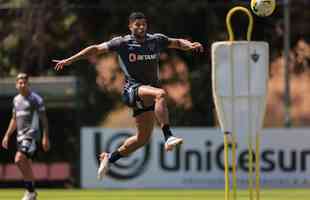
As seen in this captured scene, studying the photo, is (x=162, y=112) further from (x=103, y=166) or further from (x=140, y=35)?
(x=103, y=166)

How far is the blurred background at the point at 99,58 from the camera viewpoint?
2655cm

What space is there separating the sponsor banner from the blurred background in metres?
1.16

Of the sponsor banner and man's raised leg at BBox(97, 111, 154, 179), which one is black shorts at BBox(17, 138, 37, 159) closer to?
man's raised leg at BBox(97, 111, 154, 179)

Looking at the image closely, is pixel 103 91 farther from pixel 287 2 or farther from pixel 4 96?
pixel 287 2

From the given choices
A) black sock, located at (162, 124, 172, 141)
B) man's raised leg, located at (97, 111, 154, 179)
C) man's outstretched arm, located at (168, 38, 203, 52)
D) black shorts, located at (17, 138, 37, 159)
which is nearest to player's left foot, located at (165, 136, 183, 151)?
black sock, located at (162, 124, 172, 141)

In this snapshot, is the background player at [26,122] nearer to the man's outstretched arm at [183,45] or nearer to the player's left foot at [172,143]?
the man's outstretched arm at [183,45]

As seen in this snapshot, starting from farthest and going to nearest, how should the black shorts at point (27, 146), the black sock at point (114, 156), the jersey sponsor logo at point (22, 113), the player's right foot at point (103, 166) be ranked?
1. the jersey sponsor logo at point (22, 113)
2. the black shorts at point (27, 146)
3. the black sock at point (114, 156)
4. the player's right foot at point (103, 166)

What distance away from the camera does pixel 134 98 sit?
523 inches

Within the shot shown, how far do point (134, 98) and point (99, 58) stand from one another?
15.9 meters

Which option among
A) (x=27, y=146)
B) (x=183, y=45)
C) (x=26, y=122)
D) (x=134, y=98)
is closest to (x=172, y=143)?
(x=134, y=98)

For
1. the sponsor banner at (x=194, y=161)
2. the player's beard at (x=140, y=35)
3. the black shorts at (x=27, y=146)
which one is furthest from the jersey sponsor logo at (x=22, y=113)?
the sponsor banner at (x=194, y=161)

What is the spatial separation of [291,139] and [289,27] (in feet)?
15.4

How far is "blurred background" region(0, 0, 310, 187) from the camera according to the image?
26547mm

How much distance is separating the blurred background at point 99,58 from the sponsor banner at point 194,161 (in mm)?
1159
